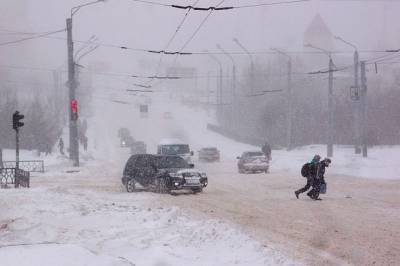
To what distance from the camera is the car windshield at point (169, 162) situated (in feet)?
73.3

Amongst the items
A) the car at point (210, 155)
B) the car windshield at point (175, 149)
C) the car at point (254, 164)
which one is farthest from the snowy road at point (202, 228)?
the car at point (210, 155)

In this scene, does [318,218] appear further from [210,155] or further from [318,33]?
[318,33]

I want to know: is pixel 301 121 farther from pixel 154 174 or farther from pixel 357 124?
pixel 154 174

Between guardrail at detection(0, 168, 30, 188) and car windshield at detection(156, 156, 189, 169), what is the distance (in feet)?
18.3

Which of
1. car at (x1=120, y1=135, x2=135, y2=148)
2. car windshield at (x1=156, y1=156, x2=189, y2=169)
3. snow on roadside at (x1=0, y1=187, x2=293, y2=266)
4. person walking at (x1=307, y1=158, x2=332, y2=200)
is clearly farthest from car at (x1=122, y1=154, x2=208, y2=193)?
car at (x1=120, y1=135, x2=135, y2=148)

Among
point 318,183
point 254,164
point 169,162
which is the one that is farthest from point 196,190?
point 254,164

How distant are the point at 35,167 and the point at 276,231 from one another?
26638 millimetres

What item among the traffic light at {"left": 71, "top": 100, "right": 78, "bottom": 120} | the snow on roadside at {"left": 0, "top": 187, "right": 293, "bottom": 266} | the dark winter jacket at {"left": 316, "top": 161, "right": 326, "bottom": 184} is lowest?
the snow on roadside at {"left": 0, "top": 187, "right": 293, "bottom": 266}

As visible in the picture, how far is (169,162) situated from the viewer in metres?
22.7

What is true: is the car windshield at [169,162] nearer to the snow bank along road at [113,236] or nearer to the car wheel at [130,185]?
the car wheel at [130,185]

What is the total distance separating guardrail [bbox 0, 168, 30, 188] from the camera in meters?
24.0

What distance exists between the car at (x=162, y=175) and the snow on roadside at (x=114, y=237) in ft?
15.6

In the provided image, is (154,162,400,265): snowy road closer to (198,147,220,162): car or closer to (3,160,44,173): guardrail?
(3,160,44,173): guardrail

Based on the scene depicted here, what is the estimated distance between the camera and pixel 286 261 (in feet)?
30.2
